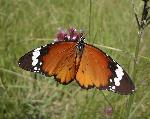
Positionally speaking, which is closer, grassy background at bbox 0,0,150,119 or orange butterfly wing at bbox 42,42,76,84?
→ orange butterfly wing at bbox 42,42,76,84

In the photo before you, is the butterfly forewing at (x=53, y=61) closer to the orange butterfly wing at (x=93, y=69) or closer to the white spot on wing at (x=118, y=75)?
the orange butterfly wing at (x=93, y=69)

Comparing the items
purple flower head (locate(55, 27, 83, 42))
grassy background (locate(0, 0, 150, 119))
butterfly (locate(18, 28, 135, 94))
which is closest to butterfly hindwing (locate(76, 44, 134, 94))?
butterfly (locate(18, 28, 135, 94))

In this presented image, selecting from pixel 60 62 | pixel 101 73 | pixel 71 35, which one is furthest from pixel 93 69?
pixel 71 35

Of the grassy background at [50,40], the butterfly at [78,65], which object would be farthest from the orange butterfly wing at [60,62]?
the grassy background at [50,40]

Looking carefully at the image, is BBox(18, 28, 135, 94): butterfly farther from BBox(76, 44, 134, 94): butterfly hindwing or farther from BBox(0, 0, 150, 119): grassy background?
BBox(0, 0, 150, 119): grassy background

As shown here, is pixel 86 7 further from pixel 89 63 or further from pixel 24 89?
pixel 89 63

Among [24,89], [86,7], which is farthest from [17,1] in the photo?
[24,89]

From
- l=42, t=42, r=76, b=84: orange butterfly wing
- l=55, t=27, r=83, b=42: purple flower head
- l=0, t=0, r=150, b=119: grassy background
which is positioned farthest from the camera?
l=0, t=0, r=150, b=119: grassy background
